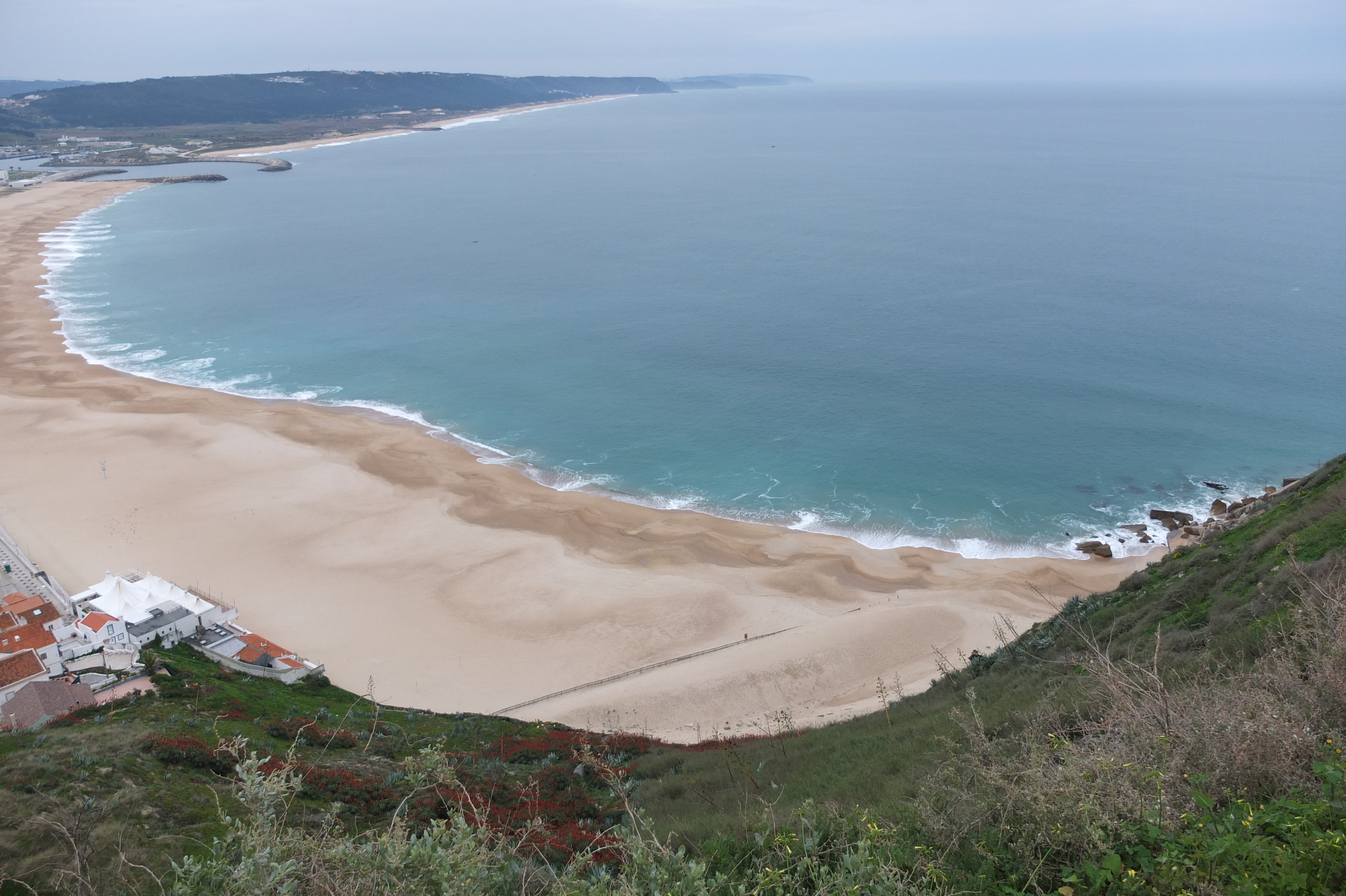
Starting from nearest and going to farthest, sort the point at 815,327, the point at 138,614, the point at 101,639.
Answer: the point at 101,639
the point at 138,614
the point at 815,327

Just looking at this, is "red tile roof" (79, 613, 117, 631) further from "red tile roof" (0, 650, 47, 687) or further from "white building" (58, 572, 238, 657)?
"red tile roof" (0, 650, 47, 687)

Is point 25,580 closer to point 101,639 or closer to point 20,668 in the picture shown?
point 101,639

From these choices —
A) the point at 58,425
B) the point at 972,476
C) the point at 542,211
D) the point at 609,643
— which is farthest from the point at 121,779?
the point at 542,211

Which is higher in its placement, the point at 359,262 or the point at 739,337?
the point at 359,262

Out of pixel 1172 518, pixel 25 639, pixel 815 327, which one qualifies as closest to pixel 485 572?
pixel 25 639

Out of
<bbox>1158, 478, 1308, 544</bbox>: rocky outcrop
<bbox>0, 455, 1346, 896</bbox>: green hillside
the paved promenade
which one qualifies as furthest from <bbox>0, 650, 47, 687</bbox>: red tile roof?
<bbox>1158, 478, 1308, 544</bbox>: rocky outcrop

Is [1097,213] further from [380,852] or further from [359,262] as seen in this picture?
[380,852]
